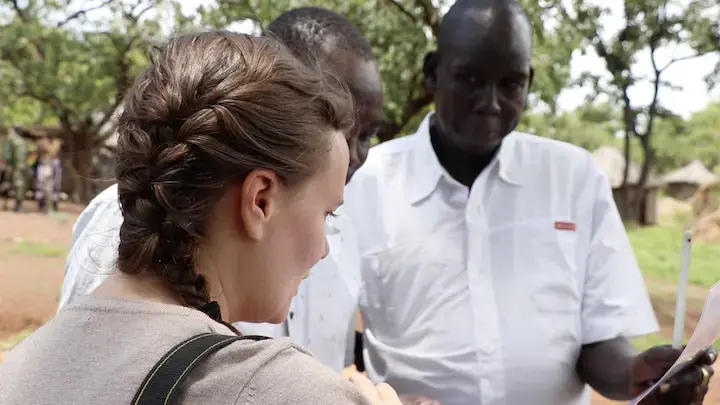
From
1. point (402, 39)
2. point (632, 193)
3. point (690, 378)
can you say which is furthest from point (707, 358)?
point (632, 193)

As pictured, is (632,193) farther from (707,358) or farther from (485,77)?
(707,358)

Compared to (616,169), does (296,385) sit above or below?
above

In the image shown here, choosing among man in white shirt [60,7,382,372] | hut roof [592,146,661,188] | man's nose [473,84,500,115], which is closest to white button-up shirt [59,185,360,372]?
man in white shirt [60,7,382,372]

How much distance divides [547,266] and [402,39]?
6868 millimetres

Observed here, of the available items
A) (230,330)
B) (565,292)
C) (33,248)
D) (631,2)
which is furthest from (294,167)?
(631,2)

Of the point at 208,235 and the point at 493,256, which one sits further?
the point at 493,256

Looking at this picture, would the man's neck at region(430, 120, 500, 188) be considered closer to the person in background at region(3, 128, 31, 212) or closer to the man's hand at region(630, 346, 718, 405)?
the man's hand at region(630, 346, 718, 405)

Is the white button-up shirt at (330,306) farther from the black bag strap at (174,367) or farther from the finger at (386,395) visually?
the black bag strap at (174,367)

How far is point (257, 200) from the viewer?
960 mm

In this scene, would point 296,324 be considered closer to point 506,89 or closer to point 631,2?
point 506,89

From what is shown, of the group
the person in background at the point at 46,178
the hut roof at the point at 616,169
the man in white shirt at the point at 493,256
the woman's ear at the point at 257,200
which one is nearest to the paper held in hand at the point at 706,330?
the man in white shirt at the point at 493,256

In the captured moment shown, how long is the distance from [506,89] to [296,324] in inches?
35.2

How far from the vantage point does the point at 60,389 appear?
0.84 meters

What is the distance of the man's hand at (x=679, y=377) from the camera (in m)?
1.63
